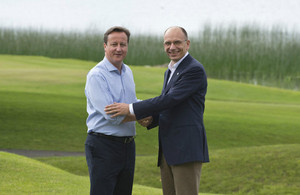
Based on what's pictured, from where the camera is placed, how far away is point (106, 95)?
15.5 feet

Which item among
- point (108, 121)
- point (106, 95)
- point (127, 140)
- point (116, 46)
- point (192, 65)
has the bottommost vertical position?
point (127, 140)

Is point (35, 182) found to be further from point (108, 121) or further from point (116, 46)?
point (116, 46)

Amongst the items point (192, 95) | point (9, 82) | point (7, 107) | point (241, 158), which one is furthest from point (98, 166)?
point (9, 82)

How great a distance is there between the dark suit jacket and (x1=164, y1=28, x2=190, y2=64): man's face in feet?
0.44

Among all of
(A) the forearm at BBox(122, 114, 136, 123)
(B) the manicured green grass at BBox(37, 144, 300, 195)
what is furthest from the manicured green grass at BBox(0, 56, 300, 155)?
(A) the forearm at BBox(122, 114, 136, 123)

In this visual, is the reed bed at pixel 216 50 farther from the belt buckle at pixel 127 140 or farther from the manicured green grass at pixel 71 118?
the belt buckle at pixel 127 140

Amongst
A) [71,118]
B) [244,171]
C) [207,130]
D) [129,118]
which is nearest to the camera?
[129,118]

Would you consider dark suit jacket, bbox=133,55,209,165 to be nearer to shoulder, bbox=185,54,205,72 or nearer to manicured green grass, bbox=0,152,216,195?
shoulder, bbox=185,54,205,72

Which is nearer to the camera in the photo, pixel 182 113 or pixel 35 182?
pixel 182 113

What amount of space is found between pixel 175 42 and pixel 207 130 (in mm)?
16064

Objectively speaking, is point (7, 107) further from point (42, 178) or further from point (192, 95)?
point (192, 95)

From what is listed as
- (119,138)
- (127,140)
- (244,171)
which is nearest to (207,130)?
(244,171)

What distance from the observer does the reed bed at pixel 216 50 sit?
53812mm

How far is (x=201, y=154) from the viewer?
15.4ft
